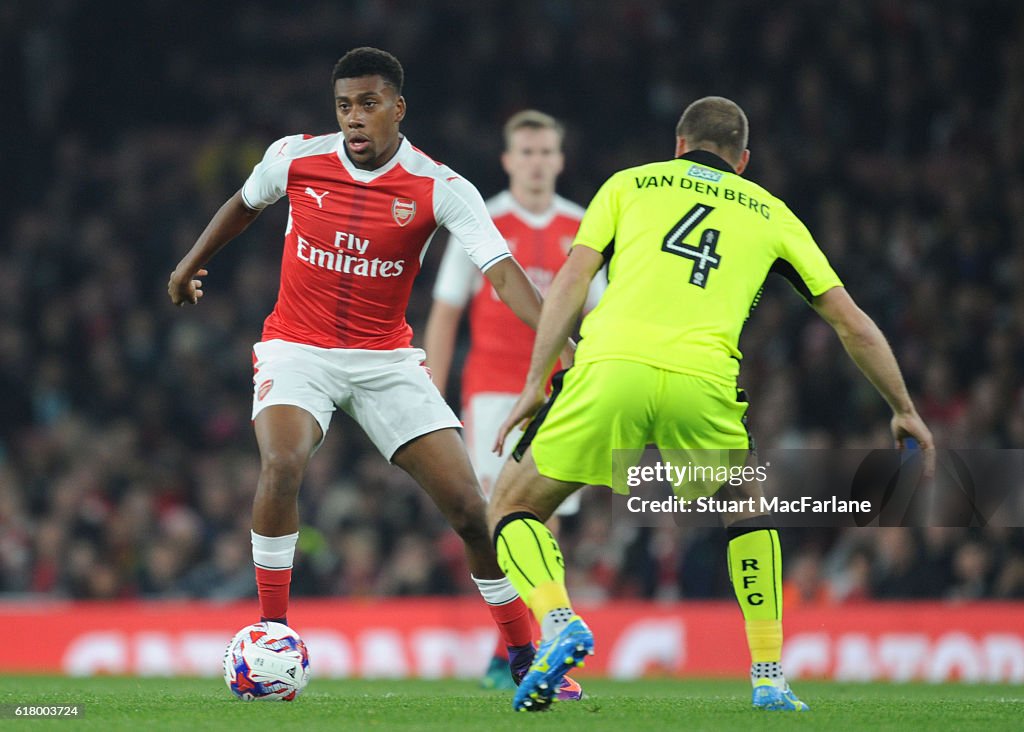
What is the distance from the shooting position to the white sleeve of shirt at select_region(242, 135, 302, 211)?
604 cm

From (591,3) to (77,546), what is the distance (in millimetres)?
8438

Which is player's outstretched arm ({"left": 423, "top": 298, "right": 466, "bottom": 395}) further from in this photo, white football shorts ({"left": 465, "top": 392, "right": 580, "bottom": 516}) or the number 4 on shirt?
the number 4 on shirt

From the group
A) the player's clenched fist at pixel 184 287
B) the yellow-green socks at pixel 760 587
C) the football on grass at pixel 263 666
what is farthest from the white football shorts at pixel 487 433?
the yellow-green socks at pixel 760 587

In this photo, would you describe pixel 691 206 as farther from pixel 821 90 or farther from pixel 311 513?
pixel 821 90

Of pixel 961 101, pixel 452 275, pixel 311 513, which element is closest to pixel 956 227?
pixel 961 101

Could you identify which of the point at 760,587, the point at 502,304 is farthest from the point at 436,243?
the point at 760,587

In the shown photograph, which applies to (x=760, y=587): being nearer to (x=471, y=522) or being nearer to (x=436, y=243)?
(x=471, y=522)

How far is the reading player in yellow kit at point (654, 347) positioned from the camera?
4.89 meters

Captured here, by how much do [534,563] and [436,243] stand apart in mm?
11011

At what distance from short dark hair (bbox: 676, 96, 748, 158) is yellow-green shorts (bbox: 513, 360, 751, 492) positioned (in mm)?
880

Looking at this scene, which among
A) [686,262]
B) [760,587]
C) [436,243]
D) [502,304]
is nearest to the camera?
[686,262]

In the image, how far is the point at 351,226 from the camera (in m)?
6.00

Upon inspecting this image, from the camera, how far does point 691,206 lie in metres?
5.03

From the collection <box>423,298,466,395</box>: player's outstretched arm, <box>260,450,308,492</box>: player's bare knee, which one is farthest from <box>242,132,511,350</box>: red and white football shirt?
<box>423,298,466,395</box>: player's outstretched arm
